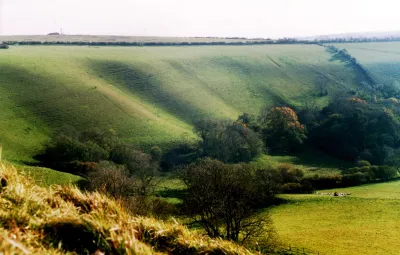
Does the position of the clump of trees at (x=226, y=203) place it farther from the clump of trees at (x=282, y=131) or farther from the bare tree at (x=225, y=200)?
the clump of trees at (x=282, y=131)

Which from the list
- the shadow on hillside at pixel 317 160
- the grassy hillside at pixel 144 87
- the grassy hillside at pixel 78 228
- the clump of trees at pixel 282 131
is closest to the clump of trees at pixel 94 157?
the grassy hillside at pixel 144 87

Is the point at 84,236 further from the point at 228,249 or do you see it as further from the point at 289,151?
the point at 289,151

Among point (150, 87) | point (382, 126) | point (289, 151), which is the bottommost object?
point (289, 151)

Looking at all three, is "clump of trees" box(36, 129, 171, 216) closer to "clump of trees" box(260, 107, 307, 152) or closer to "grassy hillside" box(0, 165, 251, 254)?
"clump of trees" box(260, 107, 307, 152)

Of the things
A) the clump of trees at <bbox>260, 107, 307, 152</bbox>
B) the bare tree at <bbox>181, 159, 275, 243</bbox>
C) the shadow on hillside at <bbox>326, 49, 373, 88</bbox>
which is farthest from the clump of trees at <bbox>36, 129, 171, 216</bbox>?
the shadow on hillside at <bbox>326, 49, 373, 88</bbox>

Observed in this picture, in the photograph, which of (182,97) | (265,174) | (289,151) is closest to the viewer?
(265,174)

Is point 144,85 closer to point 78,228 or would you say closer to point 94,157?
point 94,157

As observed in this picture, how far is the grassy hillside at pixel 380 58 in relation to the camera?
484 feet

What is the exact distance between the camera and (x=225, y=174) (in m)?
41.6

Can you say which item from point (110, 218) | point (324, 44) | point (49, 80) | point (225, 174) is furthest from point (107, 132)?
point (324, 44)

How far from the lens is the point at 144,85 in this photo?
384 feet

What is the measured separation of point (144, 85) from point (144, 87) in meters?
1.41

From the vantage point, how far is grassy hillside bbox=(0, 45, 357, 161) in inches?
3460

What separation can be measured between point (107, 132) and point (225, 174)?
149 ft
